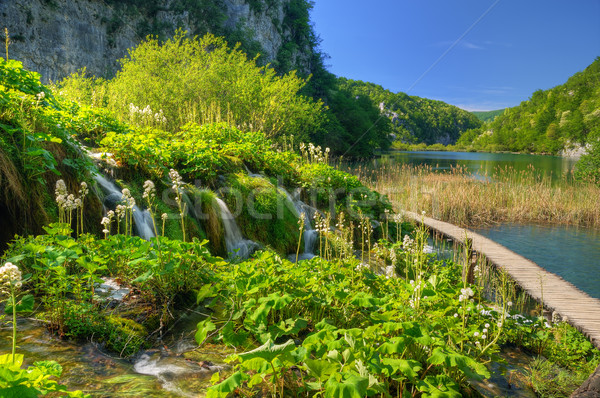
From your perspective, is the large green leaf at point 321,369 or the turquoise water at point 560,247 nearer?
the large green leaf at point 321,369

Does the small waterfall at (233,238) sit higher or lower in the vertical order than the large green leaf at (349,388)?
lower

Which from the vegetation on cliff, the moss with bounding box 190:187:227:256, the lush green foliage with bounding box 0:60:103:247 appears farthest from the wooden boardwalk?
the lush green foliage with bounding box 0:60:103:247

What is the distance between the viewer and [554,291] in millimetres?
7125

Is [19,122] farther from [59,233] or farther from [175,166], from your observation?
[175,166]

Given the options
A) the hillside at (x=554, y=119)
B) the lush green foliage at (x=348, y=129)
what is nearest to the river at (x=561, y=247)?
the lush green foliage at (x=348, y=129)

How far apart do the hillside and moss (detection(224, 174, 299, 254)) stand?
8083cm

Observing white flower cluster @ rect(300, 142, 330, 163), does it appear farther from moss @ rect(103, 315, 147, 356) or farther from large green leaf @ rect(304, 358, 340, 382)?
large green leaf @ rect(304, 358, 340, 382)

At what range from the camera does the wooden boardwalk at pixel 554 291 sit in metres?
5.82

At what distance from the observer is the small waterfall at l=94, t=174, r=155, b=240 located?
604 cm

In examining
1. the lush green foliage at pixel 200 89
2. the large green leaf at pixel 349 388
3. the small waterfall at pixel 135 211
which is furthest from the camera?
the lush green foliage at pixel 200 89

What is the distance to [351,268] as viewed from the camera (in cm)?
412

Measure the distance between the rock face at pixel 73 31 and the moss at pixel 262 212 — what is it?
2687cm

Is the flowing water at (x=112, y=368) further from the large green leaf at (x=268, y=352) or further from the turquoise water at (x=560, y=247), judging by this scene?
the turquoise water at (x=560, y=247)

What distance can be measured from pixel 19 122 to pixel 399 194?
Answer: 1482 cm
